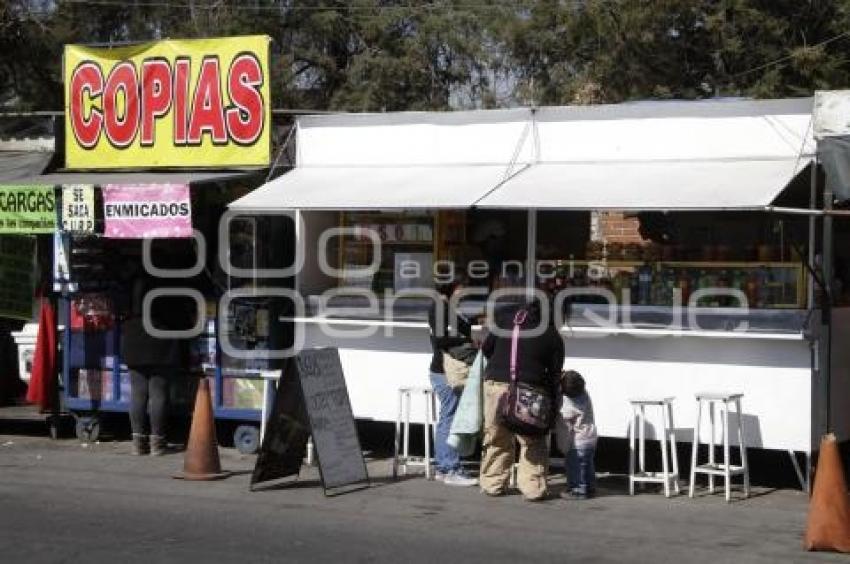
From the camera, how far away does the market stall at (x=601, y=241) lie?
34.4ft

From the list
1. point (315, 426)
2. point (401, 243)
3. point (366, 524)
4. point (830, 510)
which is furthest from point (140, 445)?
point (830, 510)

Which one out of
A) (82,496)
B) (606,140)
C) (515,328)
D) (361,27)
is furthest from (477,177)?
(361,27)

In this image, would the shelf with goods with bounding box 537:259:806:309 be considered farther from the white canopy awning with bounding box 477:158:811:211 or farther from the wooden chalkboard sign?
the wooden chalkboard sign

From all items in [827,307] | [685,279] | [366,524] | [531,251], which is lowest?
[366,524]

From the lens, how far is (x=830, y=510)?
8.16 metres

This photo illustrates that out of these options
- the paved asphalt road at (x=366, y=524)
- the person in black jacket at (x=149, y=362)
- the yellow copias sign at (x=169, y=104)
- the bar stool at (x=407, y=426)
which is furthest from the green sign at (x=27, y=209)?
the bar stool at (x=407, y=426)

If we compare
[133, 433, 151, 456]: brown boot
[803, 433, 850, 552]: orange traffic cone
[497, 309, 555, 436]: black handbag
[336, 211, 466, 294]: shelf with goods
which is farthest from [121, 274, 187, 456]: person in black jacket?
[803, 433, 850, 552]: orange traffic cone

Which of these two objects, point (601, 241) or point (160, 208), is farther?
point (160, 208)

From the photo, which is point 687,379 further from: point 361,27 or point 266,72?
point 361,27

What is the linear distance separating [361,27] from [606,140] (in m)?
19.1

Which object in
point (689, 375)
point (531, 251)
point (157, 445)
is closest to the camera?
point (689, 375)

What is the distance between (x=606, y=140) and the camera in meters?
11.4

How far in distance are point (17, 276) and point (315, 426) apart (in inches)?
204

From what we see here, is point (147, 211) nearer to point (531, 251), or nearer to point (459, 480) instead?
point (531, 251)
